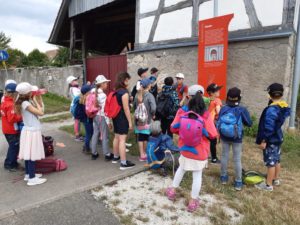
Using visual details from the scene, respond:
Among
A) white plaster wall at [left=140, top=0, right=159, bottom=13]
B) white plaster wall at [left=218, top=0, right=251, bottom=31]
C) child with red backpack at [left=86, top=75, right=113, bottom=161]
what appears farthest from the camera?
white plaster wall at [left=140, top=0, right=159, bottom=13]

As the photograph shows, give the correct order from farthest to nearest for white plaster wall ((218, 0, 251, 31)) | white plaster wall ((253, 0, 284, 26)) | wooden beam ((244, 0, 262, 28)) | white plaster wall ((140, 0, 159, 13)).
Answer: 1. white plaster wall ((140, 0, 159, 13))
2. white plaster wall ((218, 0, 251, 31))
3. wooden beam ((244, 0, 262, 28))
4. white plaster wall ((253, 0, 284, 26))

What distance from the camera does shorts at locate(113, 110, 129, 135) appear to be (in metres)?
3.89

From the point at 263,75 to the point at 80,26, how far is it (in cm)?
990

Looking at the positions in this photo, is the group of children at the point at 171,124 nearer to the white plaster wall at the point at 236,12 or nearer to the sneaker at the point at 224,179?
the sneaker at the point at 224,179

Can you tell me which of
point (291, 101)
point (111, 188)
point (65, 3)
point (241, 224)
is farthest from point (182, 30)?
point (65, 3)

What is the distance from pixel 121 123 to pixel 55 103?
8.32 metres

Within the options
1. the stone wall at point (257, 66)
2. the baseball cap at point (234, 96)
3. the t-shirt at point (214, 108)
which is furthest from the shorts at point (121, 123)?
the stone wall at point (257, 66)

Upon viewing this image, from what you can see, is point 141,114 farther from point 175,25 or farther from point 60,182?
point 175,25

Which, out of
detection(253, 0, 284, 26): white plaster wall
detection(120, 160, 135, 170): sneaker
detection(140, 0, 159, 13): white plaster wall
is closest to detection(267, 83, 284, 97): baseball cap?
detection(120, 160, 135, 170): sneaker

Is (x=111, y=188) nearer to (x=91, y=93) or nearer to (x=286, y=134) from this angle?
(x=91, y=93)

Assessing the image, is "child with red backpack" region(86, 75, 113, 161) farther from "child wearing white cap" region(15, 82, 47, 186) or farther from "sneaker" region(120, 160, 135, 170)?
"child wearing white cap" region(15, 82, 47, 186)

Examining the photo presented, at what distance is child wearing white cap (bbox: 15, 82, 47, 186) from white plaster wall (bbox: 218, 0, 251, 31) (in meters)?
5.16

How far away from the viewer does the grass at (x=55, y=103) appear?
10008 mm

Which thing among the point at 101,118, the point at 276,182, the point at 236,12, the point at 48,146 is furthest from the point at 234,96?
the point at 236,12
